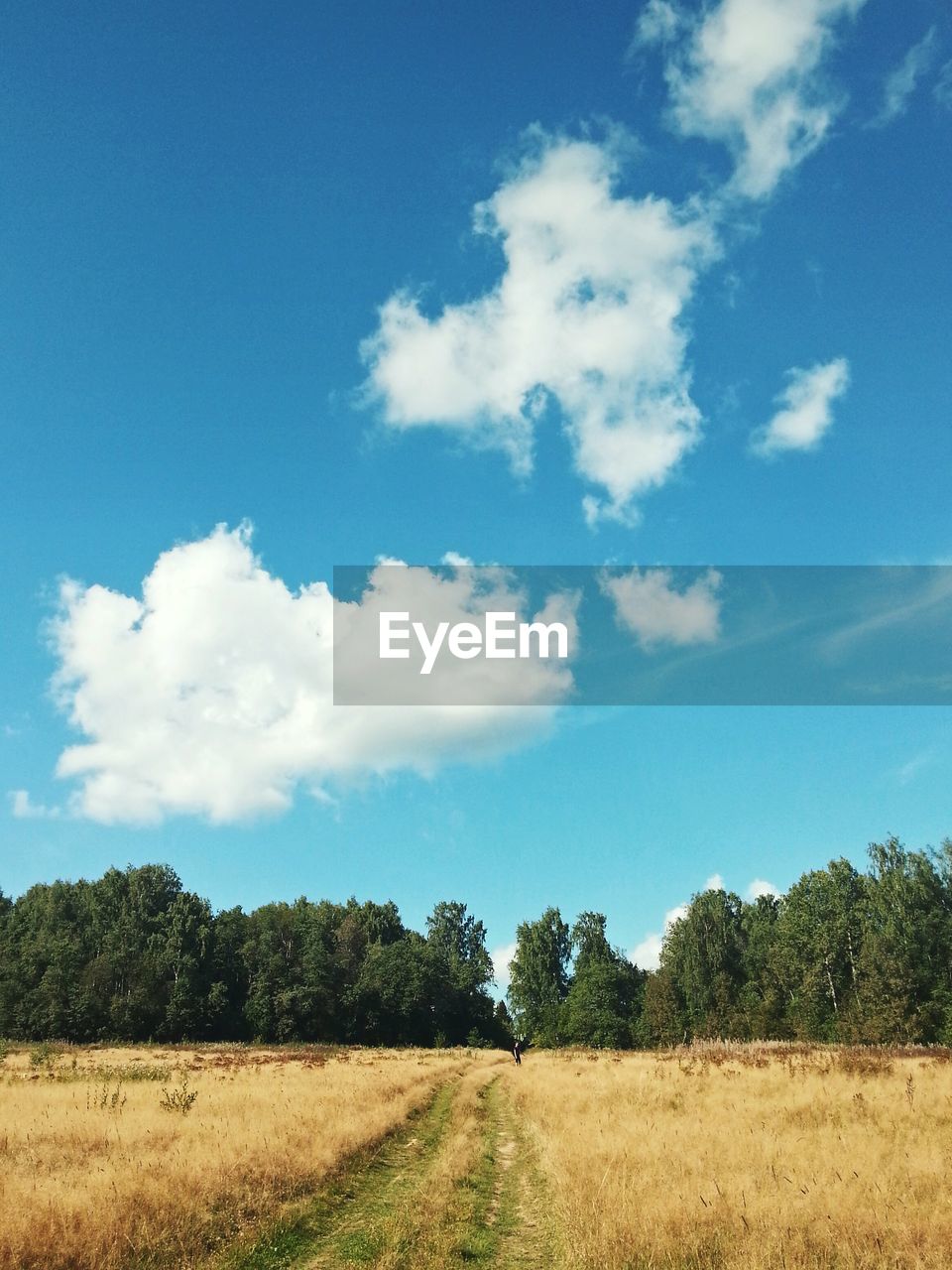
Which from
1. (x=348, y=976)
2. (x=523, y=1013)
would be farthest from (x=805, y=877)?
(x=348, y=976)

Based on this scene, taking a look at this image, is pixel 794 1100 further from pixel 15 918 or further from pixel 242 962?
pixel 15 918

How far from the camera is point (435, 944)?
115m

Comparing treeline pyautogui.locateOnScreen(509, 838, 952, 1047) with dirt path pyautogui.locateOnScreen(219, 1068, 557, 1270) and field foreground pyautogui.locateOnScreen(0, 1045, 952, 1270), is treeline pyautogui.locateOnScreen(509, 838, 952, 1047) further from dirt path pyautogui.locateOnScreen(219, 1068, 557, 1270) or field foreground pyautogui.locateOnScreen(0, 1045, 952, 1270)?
dirt path pyautogui.locateOnScreen(219, 1068, 557, 1270)

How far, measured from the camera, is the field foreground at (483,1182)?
8.95m

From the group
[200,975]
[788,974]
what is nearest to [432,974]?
[200,975]

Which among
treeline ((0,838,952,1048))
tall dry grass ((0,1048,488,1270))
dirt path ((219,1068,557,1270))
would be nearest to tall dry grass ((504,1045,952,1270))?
dirt path ((219,1068,557,1270))

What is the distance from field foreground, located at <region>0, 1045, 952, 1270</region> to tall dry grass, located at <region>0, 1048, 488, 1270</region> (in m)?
0.04

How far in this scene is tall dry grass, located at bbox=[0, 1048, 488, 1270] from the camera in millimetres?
9109

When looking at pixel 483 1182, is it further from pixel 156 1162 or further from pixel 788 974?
pixel 788 974

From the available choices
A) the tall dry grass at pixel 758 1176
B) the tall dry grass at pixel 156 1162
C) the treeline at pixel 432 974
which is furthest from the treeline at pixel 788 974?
the tall dry grass at pixel 156 1162

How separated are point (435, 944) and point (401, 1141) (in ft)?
338

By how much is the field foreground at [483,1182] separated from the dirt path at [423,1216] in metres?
0.05

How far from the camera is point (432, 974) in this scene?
92.7 m

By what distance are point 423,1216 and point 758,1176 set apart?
16.9 ft
